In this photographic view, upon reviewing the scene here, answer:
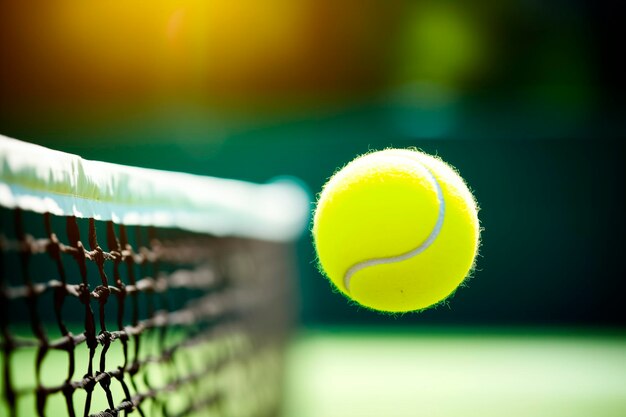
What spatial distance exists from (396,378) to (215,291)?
2.14 meters

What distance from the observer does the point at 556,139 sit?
888 cm

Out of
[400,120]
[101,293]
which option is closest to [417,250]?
[101,293]

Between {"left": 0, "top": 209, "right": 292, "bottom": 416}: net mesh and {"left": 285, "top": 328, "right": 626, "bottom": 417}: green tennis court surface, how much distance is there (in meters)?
0.44

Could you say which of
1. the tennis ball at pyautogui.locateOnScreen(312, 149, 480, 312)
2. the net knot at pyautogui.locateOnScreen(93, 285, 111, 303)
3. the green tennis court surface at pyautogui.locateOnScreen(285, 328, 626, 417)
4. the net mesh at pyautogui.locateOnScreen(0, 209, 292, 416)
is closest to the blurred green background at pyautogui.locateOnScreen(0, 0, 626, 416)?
the green tennis court surface at pyautogui.locateOnScreen(285, 328, 626, 417)

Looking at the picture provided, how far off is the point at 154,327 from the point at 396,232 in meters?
1.17

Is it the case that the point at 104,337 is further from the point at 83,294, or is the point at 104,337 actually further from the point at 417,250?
the point at 417,250

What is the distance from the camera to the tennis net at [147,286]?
5.88ft

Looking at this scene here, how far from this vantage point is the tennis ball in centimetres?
227

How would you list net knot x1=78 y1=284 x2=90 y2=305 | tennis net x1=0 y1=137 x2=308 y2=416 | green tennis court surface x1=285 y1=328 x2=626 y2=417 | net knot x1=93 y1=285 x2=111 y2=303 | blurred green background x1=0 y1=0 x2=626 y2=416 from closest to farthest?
1. tennis net x1=0 y1=137 x2=308 y2=416
2. net knot x1=78 y1=284 x2=90 y2=305
3. net knot x1=93 y1=285 x2=111 y2=303
4. green tennis court surface x1=285 y1=328 x2=626 y2=417
5. blurred green background x1=0 y1=0 x2=626 y2=416

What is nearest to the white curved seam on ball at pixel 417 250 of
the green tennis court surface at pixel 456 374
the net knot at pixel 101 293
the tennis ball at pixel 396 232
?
the tennis ball at pixel 396 232

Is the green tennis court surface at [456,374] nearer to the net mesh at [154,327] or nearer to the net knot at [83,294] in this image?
the net mesh at [154,327]

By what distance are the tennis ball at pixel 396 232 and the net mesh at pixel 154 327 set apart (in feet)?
2.13

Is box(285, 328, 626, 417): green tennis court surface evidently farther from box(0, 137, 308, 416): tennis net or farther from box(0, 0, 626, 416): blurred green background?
box(0, 137, 308, 416): tennis net

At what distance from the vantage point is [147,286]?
283 cm
